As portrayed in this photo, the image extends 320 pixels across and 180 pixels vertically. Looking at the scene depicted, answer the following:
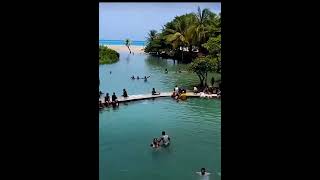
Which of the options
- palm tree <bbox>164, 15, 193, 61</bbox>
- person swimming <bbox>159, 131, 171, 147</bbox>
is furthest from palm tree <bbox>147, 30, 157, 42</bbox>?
person swimming <bbox>159, 131, 171, 147</bbox>

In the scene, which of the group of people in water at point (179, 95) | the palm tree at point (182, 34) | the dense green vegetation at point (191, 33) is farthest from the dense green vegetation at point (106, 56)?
the group of people in water at point (179, 95)

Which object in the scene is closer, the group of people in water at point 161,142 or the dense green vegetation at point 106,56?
the group of people in water at point 161,142

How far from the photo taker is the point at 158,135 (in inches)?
506

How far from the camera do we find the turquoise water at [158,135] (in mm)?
9508

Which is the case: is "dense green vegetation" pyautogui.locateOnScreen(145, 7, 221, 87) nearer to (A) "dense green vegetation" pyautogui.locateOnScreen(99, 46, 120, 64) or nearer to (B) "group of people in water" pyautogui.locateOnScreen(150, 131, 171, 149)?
(A) "dense green vegetation" pyautogui.locateOnScreen(99, 46, 120, 64)

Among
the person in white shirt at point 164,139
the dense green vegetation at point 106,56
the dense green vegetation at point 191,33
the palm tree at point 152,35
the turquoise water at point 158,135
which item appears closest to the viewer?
the turquoise water at point 158,135

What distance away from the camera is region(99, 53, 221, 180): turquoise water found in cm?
951

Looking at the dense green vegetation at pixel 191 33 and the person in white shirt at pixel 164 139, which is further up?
the dense green vegetation at pixel 191 33

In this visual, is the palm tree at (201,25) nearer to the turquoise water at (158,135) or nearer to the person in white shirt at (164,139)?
the turquoise water at (158,135)

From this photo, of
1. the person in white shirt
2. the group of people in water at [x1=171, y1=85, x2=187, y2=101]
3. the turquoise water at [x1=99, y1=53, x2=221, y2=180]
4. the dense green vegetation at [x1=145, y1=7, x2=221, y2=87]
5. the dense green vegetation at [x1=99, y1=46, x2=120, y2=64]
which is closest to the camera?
the turquoise water at [x1=99, y1=53, x2=221, y2=180]

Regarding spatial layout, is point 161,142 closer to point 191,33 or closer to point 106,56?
point 191,33

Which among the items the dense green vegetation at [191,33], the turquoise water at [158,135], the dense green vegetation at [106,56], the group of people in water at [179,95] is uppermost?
the dense green vegetation at [191,33]
